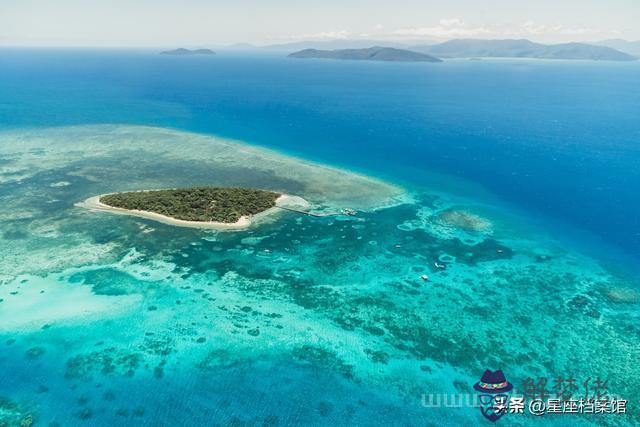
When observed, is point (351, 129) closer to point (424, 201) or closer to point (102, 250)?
point (424, 201)

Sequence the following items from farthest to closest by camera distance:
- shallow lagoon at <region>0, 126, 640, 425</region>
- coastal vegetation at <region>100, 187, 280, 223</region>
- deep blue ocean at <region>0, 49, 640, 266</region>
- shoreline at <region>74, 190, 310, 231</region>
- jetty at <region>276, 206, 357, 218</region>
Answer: deep blue ocean at <region>0, 49, 640, 266</region>, jetty at <region>276, 206, 357, 218</region>, coastal vegetation at <region>100, 187, 280, 223</region>, shoreline at <region>74, 190, 310, 231</region>, shallow lagoon at <region>0, 126, 640, 425</region>

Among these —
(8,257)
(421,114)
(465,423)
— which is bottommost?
(465,423)

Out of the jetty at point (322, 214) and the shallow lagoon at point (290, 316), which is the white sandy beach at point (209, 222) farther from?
the shallow lagoon at point (290, 316)

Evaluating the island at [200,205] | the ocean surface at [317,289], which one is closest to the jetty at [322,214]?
the island at [200,205]

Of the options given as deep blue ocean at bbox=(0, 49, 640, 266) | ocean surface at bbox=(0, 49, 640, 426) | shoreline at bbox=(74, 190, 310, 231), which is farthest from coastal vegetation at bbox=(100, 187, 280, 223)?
deep blue ocean at bbox=(0, 49, 640, 266)

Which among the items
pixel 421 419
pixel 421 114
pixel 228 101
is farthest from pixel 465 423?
pixel 228 101

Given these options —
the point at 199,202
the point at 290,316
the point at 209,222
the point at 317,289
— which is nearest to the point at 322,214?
the point at 209,222

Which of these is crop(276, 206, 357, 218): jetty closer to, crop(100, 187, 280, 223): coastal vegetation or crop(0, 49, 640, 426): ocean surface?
crop(0, 49, 640, 426): ocean surface
